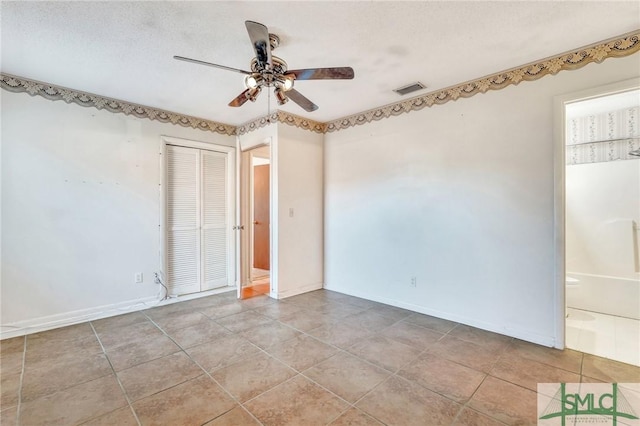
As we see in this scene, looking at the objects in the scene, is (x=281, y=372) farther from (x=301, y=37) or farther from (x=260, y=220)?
(x=260, y=220)

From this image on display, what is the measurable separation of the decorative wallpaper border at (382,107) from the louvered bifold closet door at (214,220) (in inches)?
20.5

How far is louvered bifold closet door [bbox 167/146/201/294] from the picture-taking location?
156 inches

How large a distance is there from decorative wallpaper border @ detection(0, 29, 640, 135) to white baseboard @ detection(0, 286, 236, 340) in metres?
2.32

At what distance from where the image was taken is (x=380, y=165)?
150 inches

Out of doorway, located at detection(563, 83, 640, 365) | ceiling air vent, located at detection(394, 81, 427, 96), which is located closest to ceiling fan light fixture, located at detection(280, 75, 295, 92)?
ceiling air vent, located at detection(394, 81, 427, 96)

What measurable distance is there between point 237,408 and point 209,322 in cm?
158

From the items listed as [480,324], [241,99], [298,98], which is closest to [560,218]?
[480,324]

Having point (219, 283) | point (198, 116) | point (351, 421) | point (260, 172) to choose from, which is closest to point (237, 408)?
point (351, 421)

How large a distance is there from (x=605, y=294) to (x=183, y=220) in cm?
544

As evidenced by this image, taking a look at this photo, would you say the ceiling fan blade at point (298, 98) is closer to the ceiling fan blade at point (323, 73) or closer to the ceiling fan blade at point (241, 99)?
the ceiling fan blade at point (323, 73)

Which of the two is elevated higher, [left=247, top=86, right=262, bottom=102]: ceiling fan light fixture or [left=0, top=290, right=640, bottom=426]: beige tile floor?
[left=247, top=86, right=262, bottom=102]: ceiling fan light fixture

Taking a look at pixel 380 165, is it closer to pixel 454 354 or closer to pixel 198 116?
pixel 454 354

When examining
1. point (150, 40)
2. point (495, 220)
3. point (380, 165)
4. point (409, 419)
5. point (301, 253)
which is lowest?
point (409, 419)

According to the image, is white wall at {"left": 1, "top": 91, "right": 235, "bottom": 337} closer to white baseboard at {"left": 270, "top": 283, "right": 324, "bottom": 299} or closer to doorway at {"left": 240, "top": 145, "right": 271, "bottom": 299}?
doorway at {"left": 240, "top": 145, "right": 271, "bottom": 299}
